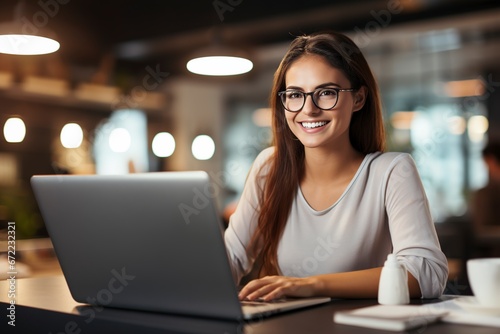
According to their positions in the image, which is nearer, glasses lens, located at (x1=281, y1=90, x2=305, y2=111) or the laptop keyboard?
the laptop keyboard

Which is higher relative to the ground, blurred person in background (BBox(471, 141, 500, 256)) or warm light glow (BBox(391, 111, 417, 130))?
warm light glow (BBox(391, 111, 417, 130))

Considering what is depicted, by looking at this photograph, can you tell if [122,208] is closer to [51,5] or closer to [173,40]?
[51,5]

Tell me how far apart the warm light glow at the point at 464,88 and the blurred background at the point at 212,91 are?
11 millimetres

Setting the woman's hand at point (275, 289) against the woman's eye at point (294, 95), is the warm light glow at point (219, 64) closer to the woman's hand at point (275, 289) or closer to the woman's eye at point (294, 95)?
the woman's eye at point (294, 95)

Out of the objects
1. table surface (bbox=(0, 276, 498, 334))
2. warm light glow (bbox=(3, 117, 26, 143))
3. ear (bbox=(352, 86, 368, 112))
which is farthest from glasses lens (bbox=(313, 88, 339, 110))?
warm light glow (bbox=(3, 117, 26, 143))

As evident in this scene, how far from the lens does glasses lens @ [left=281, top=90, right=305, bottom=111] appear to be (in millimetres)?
1824

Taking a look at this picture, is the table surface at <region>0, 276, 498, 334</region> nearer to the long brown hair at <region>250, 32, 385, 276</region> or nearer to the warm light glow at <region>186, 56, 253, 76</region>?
the long brown hair at <region>250, 32, 385, 276</region>

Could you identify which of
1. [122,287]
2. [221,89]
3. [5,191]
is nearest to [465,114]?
[221,89]

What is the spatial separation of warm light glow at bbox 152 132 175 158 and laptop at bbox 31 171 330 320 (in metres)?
6.41

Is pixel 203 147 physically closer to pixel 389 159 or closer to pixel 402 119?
pixel 402 119

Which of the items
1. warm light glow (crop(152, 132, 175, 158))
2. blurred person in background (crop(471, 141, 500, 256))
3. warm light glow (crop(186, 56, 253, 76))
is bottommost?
blurred person in background (crop(471, 141, 500, 256))

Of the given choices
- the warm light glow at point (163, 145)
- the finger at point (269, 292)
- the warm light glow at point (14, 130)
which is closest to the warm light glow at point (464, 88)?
the warm light glow at point (163, 145)

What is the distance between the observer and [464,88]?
681cm

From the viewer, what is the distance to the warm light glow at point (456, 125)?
674 centimetres
